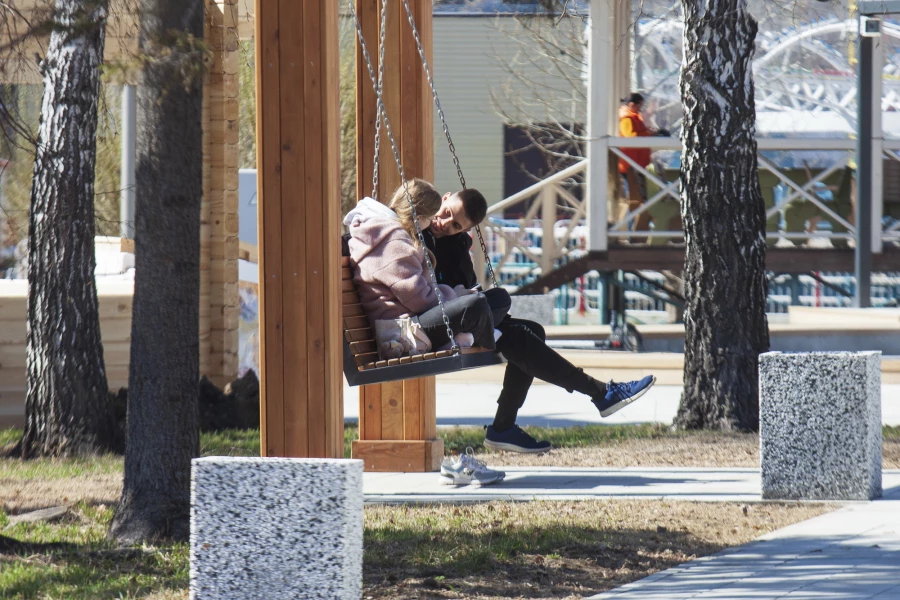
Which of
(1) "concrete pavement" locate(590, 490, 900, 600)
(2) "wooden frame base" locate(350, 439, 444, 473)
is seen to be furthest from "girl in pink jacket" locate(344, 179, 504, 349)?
(1) "concrete pavement" locate(590, 490, 900, 600)

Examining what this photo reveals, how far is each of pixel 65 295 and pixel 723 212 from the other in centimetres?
437

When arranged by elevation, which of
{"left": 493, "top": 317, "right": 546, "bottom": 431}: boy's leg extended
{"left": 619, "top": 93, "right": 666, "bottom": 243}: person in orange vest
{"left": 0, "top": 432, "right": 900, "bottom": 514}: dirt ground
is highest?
{"left": 619, "top": 93, "right": 666, "bottom": 243}: person in orange vest

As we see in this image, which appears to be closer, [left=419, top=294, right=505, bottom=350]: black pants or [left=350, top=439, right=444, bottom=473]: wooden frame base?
[left=419, top=294, right=505, bottom=350]: black pants

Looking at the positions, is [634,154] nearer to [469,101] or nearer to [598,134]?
[598,134]

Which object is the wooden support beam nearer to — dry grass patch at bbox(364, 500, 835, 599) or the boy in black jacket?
dry grass patch at bbox(364, 500, 835, 599)

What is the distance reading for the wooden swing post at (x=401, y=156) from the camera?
7449 millimetres

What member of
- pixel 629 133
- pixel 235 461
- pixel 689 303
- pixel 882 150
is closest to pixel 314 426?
pixel 235 461

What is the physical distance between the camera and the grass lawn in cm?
496

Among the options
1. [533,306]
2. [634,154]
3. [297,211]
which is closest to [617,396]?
[297,211]

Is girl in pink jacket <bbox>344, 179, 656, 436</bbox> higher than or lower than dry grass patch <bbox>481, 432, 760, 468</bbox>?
higher

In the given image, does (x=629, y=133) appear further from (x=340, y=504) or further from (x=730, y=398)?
(x=340, y=504)

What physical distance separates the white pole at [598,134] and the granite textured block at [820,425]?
26.7ft

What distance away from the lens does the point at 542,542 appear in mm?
5562

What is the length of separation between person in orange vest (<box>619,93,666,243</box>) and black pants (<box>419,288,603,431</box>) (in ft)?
26.0
